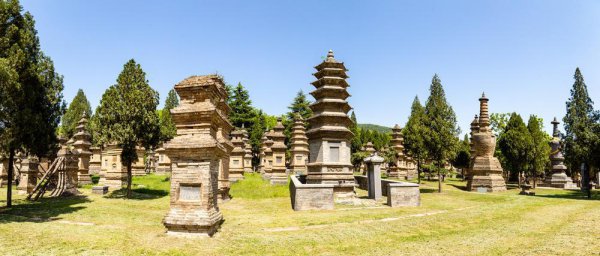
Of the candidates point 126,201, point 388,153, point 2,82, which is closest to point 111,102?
point 126,201

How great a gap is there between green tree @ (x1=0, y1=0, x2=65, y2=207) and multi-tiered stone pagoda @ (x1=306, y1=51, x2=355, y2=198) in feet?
49.9

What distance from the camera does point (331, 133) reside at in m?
23.9

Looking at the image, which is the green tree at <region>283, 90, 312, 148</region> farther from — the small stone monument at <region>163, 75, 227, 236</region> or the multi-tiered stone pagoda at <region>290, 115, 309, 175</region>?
the small stone monument at <region>163, 75, 227, 236</region>

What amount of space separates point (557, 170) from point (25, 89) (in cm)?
4590

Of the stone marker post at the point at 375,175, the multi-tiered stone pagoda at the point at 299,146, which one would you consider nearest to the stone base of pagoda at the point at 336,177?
the stone marker post at the point at 375,175

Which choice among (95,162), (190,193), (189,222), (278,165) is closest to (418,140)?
(278,165)

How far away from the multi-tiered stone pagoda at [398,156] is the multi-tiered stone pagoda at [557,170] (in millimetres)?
15943

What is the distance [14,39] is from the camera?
16109mm

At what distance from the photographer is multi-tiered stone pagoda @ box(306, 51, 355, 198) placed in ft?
77.1

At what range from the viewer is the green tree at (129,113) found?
916 inches

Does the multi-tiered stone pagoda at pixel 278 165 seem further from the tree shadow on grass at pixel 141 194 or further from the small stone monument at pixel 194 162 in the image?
the small stone monument at pixel 194 162

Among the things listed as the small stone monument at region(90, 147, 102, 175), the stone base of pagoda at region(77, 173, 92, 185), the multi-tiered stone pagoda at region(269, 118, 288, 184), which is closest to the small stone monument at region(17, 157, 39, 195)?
the stone base of pagoda at region(77, 173, 92, 185)

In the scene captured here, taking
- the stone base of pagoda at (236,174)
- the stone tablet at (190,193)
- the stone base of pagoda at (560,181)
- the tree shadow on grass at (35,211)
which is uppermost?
the stone tablet at (190,193)

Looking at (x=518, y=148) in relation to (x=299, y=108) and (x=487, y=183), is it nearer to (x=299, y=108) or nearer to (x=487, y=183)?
(x=487, y=183)
